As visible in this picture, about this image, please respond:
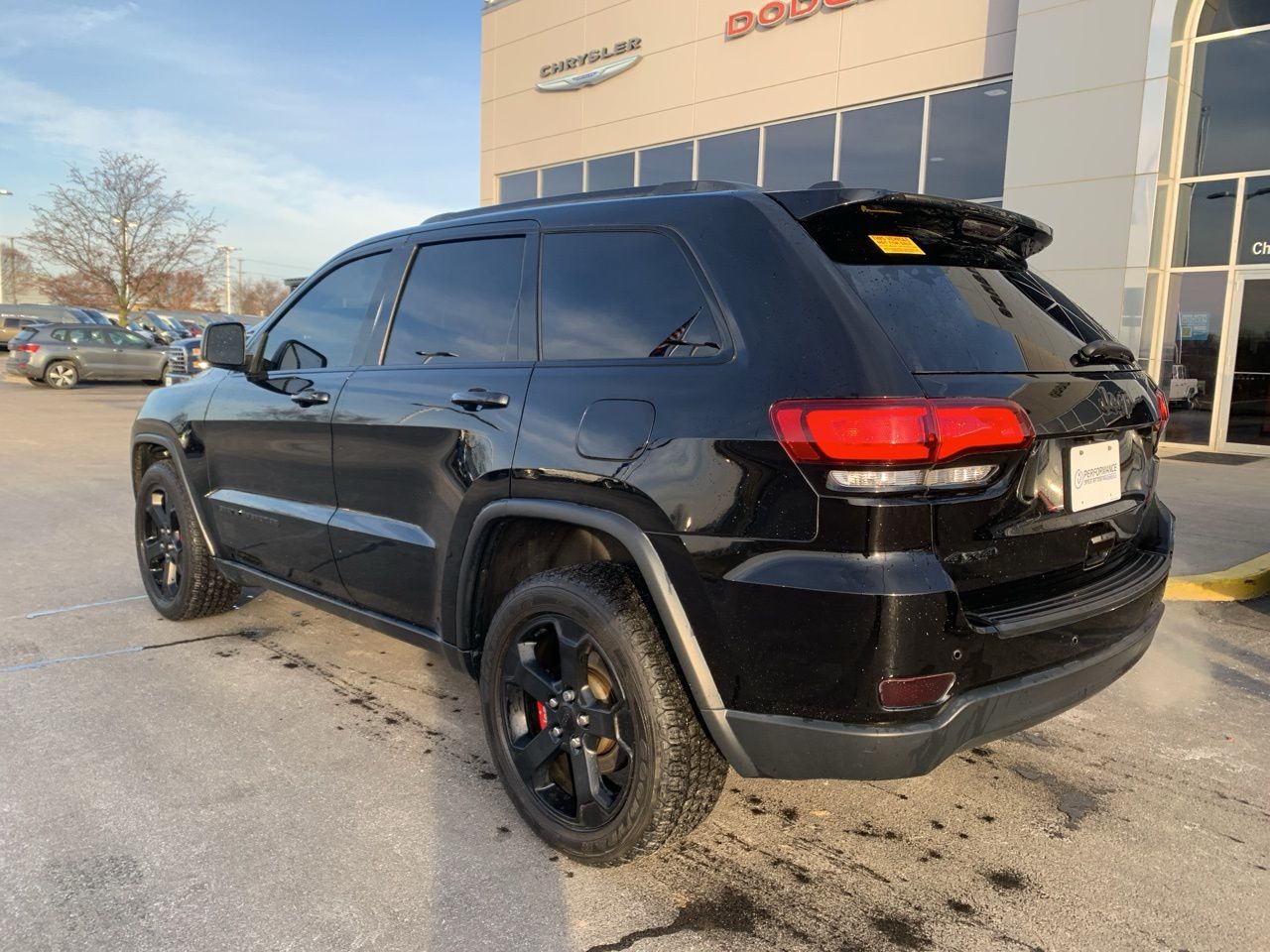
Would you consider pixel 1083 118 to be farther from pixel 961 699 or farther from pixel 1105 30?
pixel 961 699

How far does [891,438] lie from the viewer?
6.54ft

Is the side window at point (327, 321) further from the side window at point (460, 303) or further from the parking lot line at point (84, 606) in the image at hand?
the parking lot line at point (84, 606)

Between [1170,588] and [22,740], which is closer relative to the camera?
A: [22,740]

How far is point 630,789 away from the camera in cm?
237

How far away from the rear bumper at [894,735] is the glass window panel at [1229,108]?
39.6 ft

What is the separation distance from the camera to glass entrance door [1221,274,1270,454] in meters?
11.6

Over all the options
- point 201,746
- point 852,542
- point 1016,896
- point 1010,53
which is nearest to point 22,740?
point 201,746

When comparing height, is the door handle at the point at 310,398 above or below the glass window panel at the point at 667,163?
below

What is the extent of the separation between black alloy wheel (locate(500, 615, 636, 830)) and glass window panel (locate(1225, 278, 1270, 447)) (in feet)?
40.4

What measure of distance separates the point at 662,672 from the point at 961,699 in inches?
28.4

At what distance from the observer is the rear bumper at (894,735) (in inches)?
81.2

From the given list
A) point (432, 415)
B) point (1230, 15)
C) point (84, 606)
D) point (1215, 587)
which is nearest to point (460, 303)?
point (432, 415)

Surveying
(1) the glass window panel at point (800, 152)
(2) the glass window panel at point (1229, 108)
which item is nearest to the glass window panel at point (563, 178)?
(1) the glass window panel at point (800, 152)

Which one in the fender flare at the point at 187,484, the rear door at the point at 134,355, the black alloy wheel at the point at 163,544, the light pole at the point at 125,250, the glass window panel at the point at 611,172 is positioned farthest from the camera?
the light pole at the point at 125,250
